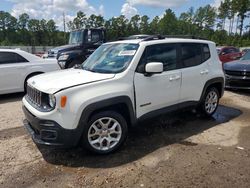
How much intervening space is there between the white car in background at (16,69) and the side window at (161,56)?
16.9ft

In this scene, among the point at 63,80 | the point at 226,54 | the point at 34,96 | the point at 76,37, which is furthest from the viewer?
the point at 226,54

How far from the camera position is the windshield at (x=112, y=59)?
4.62 metres

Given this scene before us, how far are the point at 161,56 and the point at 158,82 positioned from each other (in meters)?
0.53

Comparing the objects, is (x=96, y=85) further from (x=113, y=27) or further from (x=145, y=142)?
(x=113, y=27)

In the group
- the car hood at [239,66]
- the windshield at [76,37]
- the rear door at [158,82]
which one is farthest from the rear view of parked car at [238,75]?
the windshield at [76,37]

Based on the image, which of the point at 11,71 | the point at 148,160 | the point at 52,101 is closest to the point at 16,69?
the point at 11,71

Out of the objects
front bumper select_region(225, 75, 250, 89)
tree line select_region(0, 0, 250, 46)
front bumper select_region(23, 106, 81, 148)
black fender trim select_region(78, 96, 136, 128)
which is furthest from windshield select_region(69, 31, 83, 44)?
tree line select_region(0, 0, 250, 46)

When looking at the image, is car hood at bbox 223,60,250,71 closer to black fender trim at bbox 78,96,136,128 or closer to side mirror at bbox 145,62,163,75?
side mirror at bbox 145,62,163,75

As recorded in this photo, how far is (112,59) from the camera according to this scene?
4887 millimetres

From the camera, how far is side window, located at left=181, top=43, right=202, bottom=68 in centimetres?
543

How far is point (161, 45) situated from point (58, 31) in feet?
227

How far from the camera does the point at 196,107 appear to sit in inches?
235

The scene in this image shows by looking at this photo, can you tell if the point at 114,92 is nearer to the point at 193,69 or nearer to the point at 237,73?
the point at 193,69

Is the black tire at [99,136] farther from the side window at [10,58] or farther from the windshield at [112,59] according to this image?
the side window at [10,58]
